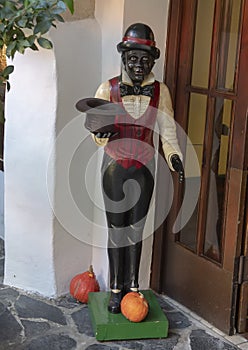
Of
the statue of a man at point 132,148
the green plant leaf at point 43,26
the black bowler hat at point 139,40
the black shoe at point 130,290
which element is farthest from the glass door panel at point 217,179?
the green plant leaf at point 43,26

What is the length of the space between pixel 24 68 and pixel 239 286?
4.85ft

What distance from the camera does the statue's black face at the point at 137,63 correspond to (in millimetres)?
2543

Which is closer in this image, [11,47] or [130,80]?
[11,47]

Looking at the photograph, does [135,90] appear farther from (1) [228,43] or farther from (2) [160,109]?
(1) [228,43]

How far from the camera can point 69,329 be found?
114 inches

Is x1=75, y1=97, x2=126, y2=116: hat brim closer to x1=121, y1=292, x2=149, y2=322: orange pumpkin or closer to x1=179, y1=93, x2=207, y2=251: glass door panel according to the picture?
x1=179, y1=93, x2=207, y2=251: glass door panel

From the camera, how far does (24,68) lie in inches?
122

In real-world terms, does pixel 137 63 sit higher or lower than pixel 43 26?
lower

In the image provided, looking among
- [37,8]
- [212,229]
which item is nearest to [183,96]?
[212,229]

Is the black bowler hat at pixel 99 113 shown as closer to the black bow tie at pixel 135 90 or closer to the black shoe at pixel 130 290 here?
the black bow tie at pixel 135 90

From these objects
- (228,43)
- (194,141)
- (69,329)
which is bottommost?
(69,329)

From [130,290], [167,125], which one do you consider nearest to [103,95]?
[167,125]

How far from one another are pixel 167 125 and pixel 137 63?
323mm

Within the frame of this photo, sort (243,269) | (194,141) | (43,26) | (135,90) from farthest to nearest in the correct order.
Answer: (194,141) → (243,269) → (135,90) → (43,26)
